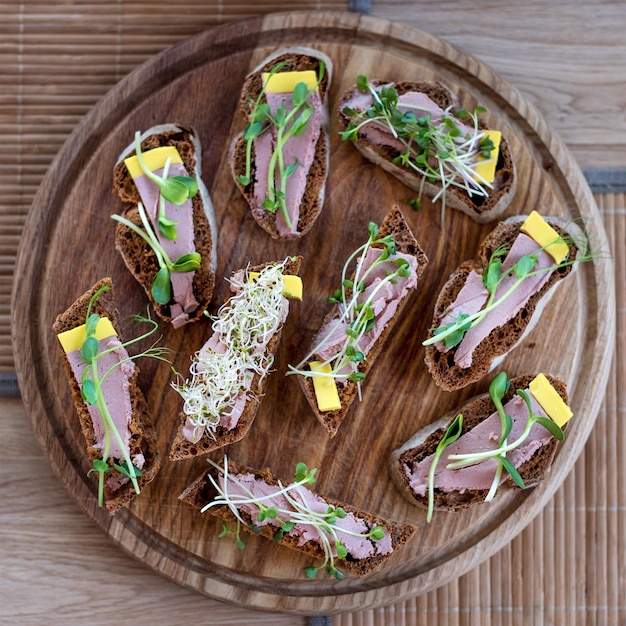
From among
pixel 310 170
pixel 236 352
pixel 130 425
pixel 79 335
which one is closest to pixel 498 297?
pixel 310 170

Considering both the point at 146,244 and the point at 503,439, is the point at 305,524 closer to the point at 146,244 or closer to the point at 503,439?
the point at 503,439

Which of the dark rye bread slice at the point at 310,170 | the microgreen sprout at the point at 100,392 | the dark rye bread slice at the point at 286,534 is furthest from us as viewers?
the dark rye bread slice at the point at 310,170

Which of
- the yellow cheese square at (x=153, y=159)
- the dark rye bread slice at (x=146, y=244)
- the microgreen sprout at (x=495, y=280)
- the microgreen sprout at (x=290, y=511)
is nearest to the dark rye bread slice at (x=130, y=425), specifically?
the dark rye bread slice at (x=146, y=244)

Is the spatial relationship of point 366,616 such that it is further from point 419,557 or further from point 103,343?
point 103,343

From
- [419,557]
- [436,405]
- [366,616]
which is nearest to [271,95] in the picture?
[436,405]

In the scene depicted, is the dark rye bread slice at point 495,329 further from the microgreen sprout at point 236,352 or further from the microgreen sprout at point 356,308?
the microgreen sprout at point 236,352

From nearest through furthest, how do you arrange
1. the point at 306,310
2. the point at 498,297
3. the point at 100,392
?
the point at 100,392 → the point at 498,297 → the point at 306,310
